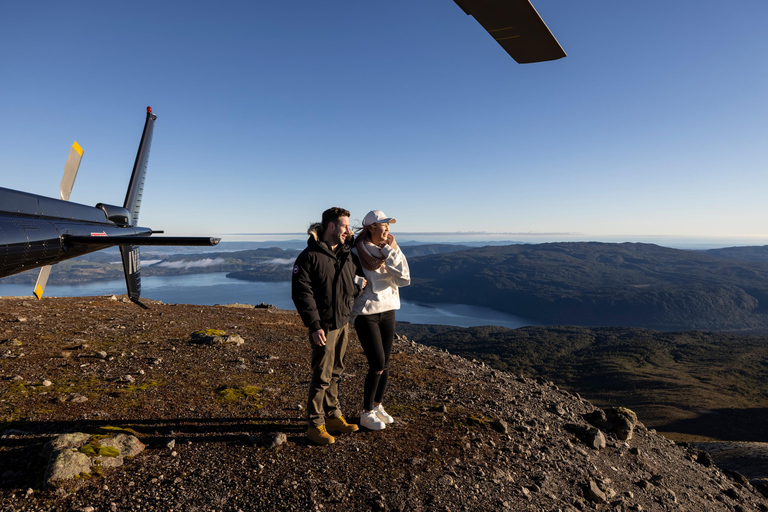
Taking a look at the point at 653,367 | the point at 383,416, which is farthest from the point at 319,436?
the point at 653,367

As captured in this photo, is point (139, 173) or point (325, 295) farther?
point (139, 173)

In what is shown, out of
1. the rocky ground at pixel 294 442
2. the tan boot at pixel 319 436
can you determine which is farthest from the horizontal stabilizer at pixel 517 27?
the tan boot at pixel 319 436

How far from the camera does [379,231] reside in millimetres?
4828

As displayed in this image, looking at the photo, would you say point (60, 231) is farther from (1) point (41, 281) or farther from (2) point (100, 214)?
(2) point (100, 214)

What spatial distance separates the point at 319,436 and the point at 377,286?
6.85 ft

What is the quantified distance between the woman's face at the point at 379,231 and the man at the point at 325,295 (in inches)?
11.9

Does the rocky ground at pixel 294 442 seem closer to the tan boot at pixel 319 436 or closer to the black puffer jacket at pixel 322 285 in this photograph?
the tan boot at pixel 319 436

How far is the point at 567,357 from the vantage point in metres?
114

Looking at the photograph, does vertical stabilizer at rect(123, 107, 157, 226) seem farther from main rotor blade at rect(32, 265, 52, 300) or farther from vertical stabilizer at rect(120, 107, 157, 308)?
main rotor blade at rect(32, 265, 52, 300)

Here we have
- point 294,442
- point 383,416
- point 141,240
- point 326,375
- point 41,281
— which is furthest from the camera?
point 41,281

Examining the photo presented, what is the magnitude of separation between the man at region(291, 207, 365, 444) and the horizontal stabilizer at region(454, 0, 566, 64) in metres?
2.54

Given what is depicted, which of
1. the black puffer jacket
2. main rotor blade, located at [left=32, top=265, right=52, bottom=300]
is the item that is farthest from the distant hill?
the black puffer jacket

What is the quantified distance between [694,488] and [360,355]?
718cm

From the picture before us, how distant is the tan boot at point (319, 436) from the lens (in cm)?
478
